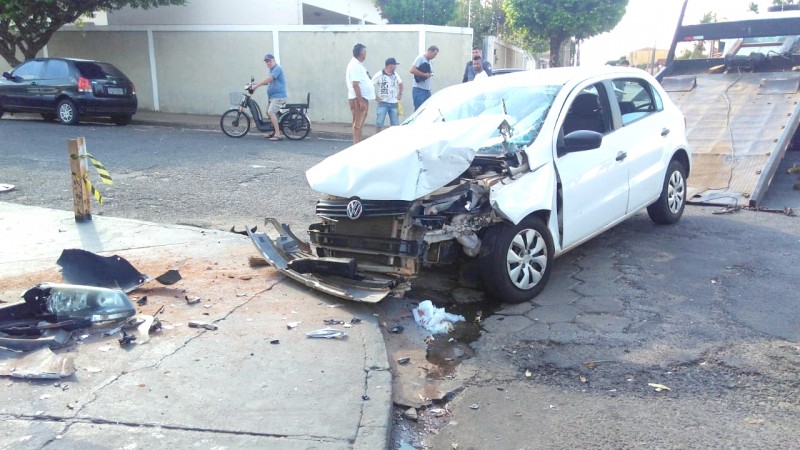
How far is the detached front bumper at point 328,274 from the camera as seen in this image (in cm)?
520

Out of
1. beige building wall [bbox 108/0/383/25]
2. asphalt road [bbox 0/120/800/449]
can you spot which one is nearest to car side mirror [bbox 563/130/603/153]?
asphalt road [bbox 0/120/800/449]

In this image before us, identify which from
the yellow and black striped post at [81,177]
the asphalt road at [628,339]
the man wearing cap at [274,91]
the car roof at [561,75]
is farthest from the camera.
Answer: the man wearing cap at [274,91]

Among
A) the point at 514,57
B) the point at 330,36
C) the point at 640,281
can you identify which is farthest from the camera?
the point at 514,57

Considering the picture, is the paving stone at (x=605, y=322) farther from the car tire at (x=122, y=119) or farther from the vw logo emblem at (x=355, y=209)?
the car tire at (x=122, y=119)

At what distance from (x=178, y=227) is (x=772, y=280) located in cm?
588

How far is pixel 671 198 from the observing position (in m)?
7.54

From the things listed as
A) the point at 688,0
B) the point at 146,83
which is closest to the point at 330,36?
the point at 146,83

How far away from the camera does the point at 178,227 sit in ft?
24.6

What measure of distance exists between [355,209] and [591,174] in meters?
2.20

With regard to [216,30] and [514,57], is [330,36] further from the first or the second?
[514,57]

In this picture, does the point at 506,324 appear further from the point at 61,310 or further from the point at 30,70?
the point at 30,70

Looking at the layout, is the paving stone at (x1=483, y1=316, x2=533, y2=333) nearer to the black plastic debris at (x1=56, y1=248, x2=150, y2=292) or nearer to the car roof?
Answer: the car roof

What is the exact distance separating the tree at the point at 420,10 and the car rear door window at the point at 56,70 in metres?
18.1

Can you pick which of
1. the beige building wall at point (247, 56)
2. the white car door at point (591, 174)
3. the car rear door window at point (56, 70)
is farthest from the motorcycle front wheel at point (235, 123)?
the white car door at point (591, 174)
